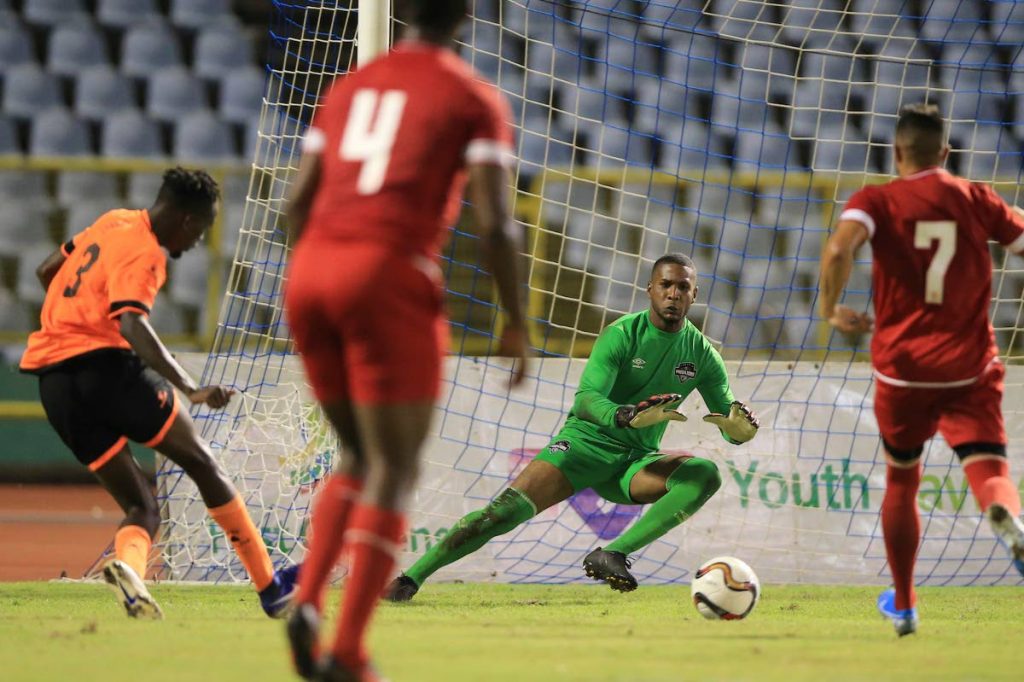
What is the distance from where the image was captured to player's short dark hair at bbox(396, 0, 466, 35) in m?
3.49

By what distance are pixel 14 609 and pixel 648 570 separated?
3415mm

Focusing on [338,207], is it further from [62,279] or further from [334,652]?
[62,279]

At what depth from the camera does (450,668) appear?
3957 mm

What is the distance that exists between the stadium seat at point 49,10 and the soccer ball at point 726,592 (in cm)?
1110

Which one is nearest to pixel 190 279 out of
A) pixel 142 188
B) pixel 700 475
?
pixel 142 188

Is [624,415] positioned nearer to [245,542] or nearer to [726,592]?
[726,592]

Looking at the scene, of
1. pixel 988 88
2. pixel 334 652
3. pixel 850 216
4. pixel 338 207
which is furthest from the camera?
pixel 988 88

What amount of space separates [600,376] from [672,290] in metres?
0.55

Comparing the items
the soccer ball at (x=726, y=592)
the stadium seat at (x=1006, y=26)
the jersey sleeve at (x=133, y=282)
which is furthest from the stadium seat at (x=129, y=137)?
the soccer ball at (x=726, y=592)

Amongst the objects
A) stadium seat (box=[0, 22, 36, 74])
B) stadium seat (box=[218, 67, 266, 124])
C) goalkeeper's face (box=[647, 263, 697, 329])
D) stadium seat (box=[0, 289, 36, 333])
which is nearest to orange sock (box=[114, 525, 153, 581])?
goalkeeper's face (box=[647, 263, 697, 329])

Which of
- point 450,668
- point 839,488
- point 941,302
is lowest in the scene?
point 839,488

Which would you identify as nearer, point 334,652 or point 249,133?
point 334,652

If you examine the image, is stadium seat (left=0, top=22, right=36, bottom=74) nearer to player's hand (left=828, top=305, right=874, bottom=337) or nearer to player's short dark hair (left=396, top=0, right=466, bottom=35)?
player's hand (left=828, top=305, right=874, bottom=337)

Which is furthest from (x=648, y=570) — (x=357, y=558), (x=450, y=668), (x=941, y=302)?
(x=357, y=558)
